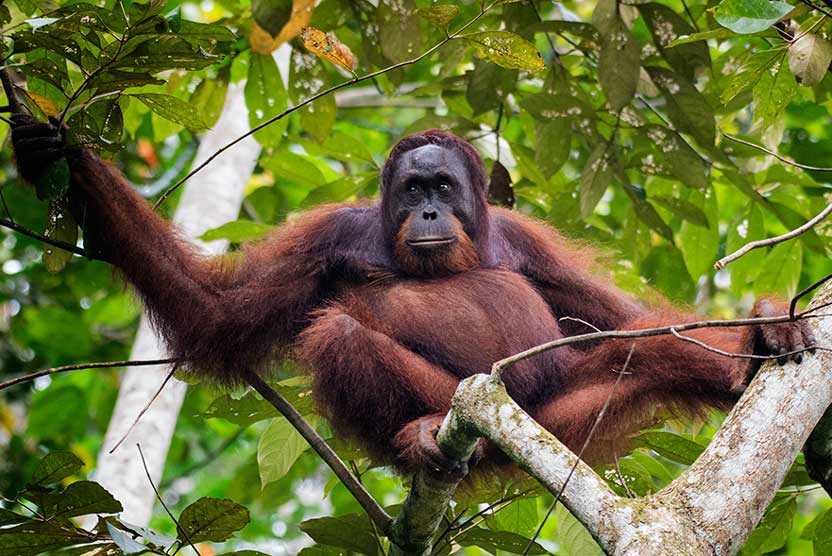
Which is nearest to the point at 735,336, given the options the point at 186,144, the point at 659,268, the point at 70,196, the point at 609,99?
the point at 609,99

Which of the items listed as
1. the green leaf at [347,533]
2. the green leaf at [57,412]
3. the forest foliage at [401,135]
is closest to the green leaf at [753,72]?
the forest foliage at [401,135]

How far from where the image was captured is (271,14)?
4.76 metres

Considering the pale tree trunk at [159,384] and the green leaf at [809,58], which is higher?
the pale tree trunk at [159,384]

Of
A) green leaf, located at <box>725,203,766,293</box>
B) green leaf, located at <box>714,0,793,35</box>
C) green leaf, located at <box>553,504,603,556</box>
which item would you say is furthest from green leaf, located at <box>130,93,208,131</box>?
green leaf, located at <box>725,203,766,293</box>

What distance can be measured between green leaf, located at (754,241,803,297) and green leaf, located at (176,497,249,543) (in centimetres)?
323

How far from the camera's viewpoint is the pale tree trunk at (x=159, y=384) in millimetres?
5715

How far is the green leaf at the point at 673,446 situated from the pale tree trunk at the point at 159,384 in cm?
208

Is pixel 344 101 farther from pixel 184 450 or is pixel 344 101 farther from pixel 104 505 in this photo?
pixel 104 505

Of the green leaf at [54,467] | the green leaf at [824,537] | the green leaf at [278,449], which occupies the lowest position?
the green leaf at [824,537]

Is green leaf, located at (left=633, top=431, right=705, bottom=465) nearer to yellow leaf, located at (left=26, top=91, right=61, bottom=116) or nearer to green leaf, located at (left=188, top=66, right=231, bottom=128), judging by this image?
yellow leaf, located at (left=26, top=91, right=61, bottom=116)

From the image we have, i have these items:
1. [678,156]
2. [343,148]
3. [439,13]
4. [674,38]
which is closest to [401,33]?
[343,148]

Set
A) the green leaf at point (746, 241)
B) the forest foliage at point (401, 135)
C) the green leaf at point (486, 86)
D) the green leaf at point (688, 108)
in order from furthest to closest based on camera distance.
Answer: the green leaf at point (746, 241), the green leaf at point (486, 86), the green leaf at point (688, 108), the forest foliage at point (401, 135)

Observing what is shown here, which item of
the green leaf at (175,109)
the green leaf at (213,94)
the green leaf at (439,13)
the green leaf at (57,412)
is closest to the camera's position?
the green leaf at (439,13)

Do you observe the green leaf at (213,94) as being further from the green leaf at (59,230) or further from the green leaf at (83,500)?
the green leaf at (83,500)
